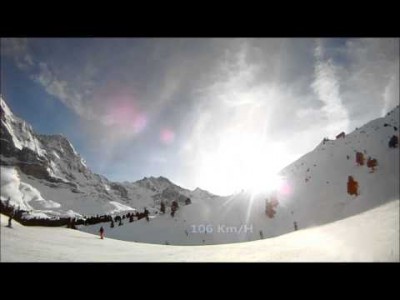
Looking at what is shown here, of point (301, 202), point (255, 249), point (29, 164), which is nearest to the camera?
point (255, 249)

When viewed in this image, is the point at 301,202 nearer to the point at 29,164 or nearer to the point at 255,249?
the point at 255,249

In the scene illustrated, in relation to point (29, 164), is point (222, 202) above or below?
below

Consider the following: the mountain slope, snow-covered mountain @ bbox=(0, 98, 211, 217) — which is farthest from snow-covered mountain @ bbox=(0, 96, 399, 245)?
the mountain slope

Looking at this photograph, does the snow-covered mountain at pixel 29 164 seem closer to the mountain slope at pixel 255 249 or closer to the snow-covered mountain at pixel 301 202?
the mountain slope at pixel 255 249

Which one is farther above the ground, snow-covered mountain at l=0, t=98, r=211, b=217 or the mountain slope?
snow-covered mountain at l=0, t=98, r=211, b=217

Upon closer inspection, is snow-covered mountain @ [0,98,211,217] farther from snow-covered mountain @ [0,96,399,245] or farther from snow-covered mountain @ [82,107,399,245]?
snow-covered mountain @ [82,107,399,245]

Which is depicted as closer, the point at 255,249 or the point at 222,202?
the point at 255,249

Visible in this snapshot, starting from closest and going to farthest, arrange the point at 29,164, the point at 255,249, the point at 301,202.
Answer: the point at 255,249 < the point at 29,164 < the point at 301,202

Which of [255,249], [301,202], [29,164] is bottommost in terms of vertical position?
[255,249]

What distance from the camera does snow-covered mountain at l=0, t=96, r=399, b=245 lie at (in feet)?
17.7

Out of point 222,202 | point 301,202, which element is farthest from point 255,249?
point 301,202

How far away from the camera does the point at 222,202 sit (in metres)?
10.4
